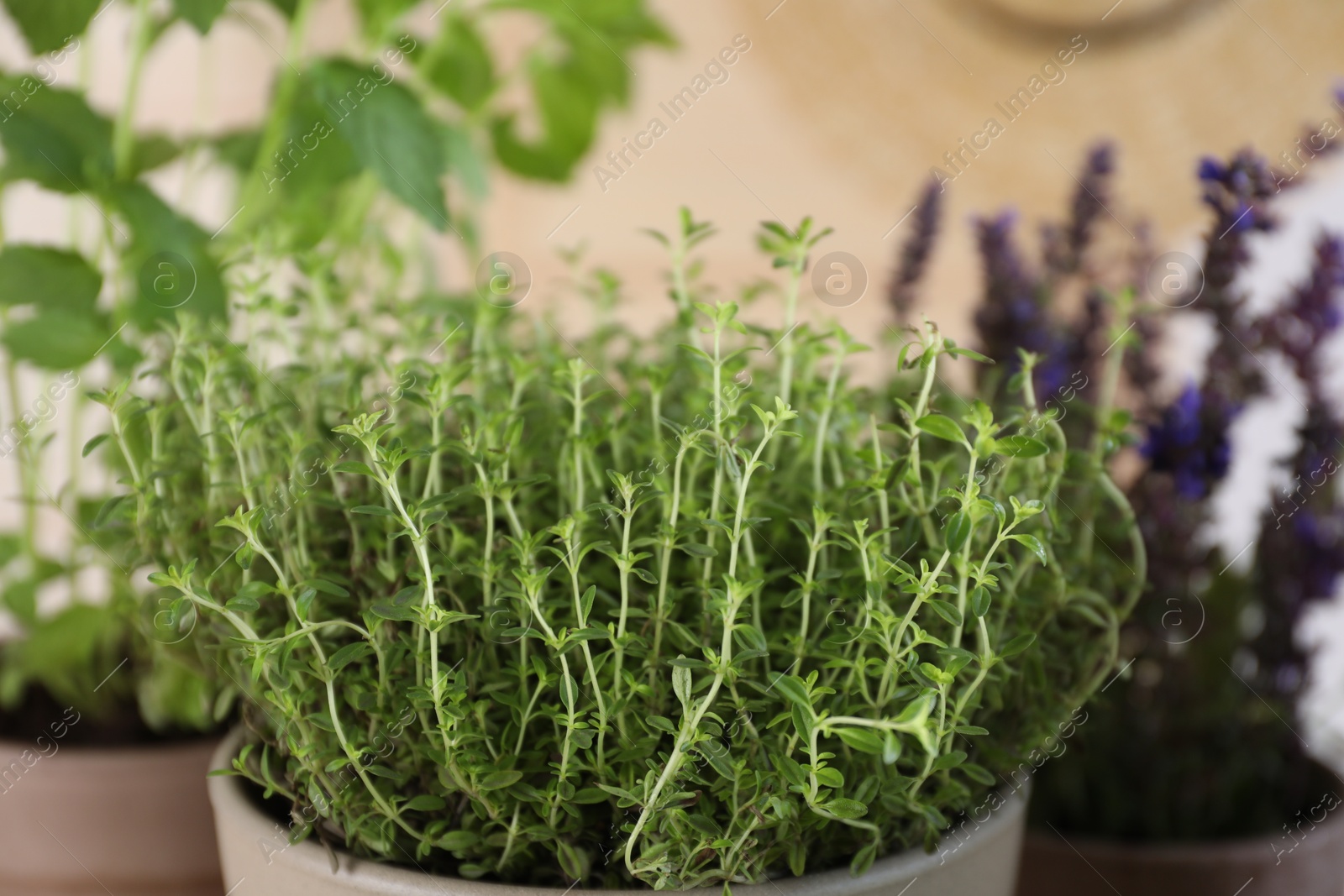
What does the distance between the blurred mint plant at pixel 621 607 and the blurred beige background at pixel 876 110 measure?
0.74 m

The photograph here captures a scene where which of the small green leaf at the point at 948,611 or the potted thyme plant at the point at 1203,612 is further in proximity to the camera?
the potted thyme plant at the point at 1203,612

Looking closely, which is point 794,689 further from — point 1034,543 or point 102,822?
point 102,822

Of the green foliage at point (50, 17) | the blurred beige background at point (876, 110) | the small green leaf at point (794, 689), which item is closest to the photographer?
the small green leaf at point (794, 689)

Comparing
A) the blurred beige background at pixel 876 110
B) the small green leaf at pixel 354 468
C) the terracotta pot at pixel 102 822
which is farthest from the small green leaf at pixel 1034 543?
the blurred beige background at pixel 876 110

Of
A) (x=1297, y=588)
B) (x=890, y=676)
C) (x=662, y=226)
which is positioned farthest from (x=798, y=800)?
(x=662, y=226)

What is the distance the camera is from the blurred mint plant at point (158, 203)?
0.52 m

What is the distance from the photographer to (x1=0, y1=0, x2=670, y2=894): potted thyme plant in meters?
0.52

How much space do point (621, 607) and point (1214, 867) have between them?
381 millimetres

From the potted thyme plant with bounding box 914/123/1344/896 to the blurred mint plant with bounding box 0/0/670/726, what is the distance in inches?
13.1

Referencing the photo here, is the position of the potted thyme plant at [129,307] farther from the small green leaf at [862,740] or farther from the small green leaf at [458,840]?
the small green leaf at [862,740]

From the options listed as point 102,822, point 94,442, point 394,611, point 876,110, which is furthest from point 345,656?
point 876,110

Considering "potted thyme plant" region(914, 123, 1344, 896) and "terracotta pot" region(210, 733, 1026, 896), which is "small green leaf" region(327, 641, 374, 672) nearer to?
"terracotta pot" region(210, 733, 1026, 896)

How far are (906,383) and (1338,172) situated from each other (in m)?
1.00

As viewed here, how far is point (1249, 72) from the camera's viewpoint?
3.93 feet
